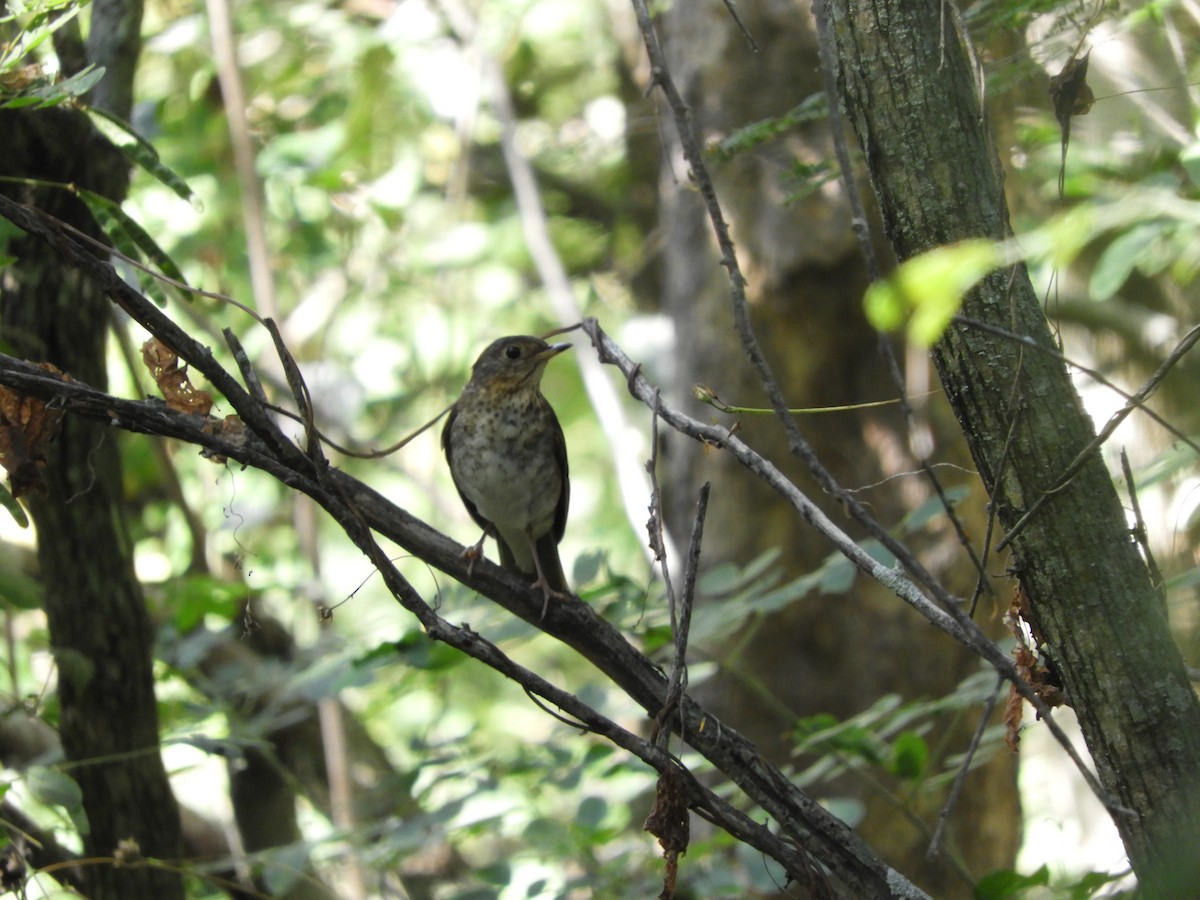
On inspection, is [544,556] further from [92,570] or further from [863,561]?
[863,561]

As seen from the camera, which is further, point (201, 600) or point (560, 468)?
point (560, 468)

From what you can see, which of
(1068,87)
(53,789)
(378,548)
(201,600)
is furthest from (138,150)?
(201,600)

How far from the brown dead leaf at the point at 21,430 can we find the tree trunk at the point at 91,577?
34.6 inches

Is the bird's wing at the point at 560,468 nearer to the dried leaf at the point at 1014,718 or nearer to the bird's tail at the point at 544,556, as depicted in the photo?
the bird's tail at the point at 544,556

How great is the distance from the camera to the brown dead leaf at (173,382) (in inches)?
74.2

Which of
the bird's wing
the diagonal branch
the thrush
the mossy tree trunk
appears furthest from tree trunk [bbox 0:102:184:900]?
the bird's wing

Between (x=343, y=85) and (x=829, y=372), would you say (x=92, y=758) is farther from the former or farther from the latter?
(x=343, y=85)

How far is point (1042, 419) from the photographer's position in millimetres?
1711

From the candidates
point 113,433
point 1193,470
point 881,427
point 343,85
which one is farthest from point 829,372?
point 343,85

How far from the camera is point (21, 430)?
1890 mm

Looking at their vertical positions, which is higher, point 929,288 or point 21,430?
point 21,430

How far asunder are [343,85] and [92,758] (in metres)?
5.47

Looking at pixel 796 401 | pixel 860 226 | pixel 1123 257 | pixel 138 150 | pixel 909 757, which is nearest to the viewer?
pixel 860 226

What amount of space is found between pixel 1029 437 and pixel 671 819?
810 mm
